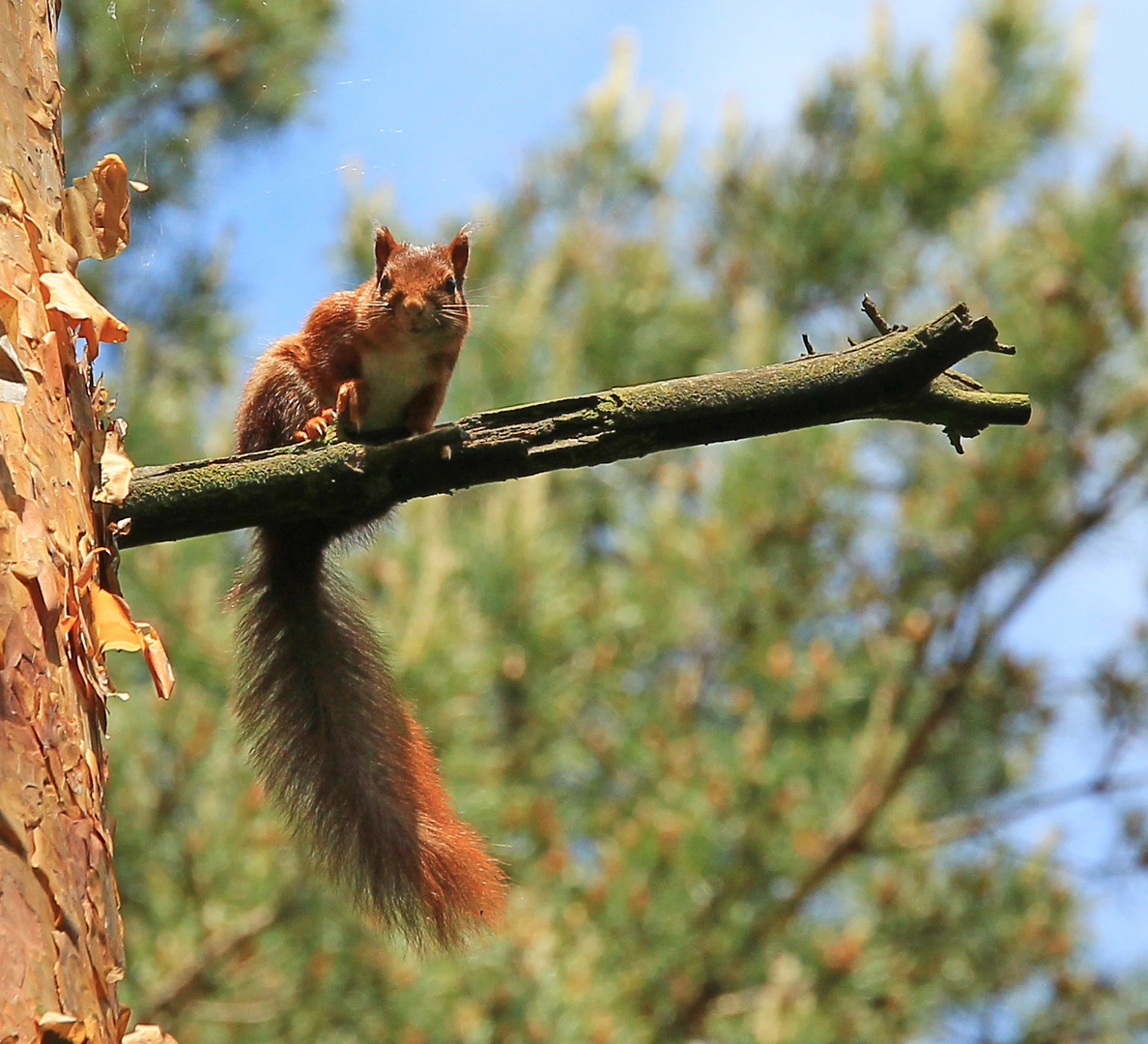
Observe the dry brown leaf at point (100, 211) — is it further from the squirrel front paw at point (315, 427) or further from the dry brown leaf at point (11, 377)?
the squirrel front paw at point (315, 427)

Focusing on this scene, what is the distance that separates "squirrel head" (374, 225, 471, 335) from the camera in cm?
173

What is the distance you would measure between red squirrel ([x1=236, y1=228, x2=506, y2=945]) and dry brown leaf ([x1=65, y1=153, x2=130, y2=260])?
393 millimetres

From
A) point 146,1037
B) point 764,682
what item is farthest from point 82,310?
point 764,682

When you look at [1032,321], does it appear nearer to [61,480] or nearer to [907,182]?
[907,182]

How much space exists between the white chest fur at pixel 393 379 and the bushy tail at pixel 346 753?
17 centimetres

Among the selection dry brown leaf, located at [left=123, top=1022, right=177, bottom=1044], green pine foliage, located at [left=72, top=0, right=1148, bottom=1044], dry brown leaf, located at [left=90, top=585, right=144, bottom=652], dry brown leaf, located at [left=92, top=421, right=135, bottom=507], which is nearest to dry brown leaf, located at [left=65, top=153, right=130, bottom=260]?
dry brown leaf, located at [left=92, top=421, right=135, bottom=507]

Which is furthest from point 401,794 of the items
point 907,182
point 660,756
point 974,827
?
point 907,182

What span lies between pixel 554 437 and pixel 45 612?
40cm

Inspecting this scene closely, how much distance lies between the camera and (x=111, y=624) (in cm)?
114

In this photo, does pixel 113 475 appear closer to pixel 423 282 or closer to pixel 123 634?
pixel 123 634

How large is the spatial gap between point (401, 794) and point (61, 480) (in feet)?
1.83

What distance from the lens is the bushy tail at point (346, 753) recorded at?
1.42 metres

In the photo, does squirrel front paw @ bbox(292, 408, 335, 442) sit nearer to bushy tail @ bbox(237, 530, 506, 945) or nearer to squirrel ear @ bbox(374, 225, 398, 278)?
bushy tail @ bbox(237, 530, 506, 945)

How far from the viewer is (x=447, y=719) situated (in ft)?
11.8
